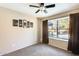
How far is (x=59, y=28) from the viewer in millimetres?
5078

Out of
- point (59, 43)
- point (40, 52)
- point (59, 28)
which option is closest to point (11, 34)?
point (40, 52)

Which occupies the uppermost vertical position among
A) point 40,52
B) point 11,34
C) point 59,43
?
point 11,34

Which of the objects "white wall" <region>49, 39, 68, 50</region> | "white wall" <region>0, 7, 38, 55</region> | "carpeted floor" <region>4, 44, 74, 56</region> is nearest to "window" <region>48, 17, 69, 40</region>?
"white wall" <region>49, 39, 68, 50</region>

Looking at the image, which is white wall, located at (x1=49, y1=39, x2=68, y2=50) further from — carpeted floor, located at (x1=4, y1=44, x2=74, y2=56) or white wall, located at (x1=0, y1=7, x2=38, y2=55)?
white wall, located at (x1=0, y1=7, x2=38, y2=55)

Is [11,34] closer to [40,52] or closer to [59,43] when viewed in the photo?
[40,52]

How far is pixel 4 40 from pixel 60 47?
2.79 metres

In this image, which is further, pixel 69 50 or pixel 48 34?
pixel 48 34

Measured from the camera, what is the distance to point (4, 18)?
3588 mm

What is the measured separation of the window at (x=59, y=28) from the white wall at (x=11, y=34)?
4.67 feet

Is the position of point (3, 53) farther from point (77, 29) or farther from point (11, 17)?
point (77, 29)

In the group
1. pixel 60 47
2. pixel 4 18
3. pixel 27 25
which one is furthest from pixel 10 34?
pixel 60 47

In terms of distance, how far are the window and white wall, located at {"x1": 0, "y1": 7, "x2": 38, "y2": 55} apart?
1423mm

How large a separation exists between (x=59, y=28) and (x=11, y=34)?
2.68 m

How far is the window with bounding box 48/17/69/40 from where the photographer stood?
4621 millimetres
